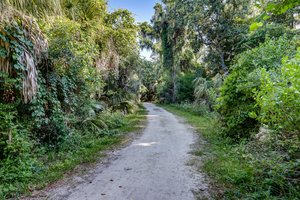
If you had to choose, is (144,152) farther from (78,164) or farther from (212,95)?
(212,95)

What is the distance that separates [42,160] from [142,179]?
239 cm

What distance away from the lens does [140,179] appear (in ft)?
13.3

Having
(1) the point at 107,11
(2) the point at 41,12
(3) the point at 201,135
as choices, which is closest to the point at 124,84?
(1) the point at 107,11

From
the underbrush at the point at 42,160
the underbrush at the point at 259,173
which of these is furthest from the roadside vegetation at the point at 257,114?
the underbrush at the point at 42,160

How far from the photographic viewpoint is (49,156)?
5.16 meters

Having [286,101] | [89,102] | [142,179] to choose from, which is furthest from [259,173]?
[89,102]

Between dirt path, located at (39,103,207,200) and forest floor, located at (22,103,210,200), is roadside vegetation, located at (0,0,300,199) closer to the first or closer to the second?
forest floor, located at (22,103,210,200)

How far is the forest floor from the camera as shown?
3461 millimetres

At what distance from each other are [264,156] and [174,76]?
2120 centimetres

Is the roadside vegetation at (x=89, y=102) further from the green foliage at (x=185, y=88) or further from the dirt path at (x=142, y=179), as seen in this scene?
the green foliage at (x=185, y=88)

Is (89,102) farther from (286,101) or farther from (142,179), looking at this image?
Result: (286,101)

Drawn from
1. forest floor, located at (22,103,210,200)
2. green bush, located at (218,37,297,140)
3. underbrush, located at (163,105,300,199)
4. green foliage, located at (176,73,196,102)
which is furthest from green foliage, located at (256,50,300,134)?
green foliage, located at (176,73,196,102)

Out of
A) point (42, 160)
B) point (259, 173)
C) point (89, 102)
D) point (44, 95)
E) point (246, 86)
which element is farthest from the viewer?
point (89, 102)

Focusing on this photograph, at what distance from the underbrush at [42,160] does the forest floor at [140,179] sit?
13.5 inches
